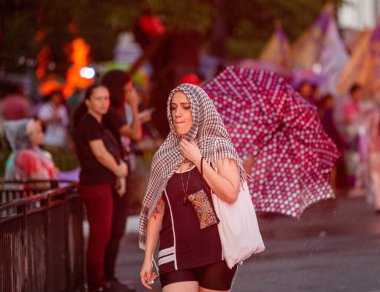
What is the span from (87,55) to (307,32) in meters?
6.41

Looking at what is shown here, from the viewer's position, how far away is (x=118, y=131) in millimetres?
11492

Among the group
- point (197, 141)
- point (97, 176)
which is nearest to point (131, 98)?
point (97, 176)

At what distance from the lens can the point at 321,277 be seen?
11.5 meters

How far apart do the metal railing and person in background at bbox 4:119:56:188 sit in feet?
0.71

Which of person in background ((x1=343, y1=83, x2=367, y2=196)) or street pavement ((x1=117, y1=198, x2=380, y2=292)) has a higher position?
person in background ((x1=343, y1=83, x2=367, y2=196))

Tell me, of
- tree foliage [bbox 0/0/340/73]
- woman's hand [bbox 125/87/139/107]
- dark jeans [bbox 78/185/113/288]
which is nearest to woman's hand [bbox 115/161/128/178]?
dark jeans [bbox 78/185/113/288]

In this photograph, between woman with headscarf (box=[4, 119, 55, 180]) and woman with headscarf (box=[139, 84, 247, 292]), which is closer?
woman with headscarf (box=[139, 84, 247, 292])

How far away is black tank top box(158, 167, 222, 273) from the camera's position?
6.71m

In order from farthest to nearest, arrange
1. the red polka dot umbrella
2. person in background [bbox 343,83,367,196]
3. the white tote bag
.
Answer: person in background [bbox 343,83,367,196], the red polka dot umbrella, the white tote bag

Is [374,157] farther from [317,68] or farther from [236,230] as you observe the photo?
[317,68]

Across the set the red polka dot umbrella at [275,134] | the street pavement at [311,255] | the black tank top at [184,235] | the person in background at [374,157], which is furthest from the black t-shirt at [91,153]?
the person in background at [374,157]

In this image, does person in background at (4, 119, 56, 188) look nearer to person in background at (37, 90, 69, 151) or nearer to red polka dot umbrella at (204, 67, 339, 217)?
red polka dot umbrella at (204, 67, 339, 217)

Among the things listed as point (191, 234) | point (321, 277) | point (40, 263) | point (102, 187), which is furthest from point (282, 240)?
point (191, 234)

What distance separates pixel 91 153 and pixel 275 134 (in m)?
1.66
